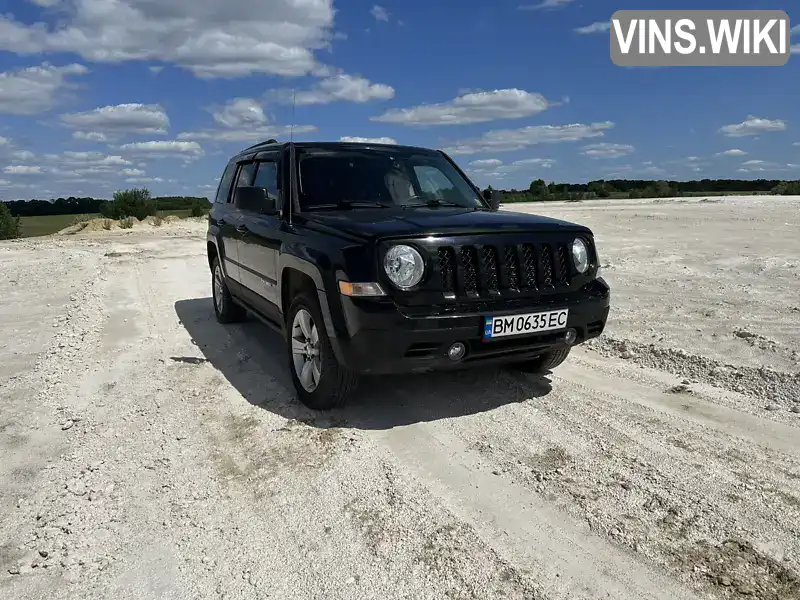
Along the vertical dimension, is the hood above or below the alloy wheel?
above

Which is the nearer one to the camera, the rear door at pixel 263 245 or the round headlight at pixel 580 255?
the round headlight at pixel 580 255

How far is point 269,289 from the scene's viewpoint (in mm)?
5203

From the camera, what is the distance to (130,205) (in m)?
35.7

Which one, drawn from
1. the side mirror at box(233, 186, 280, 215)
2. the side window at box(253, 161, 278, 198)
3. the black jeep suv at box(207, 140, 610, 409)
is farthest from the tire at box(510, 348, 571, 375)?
the side window at box(253, 161, 278, 198)

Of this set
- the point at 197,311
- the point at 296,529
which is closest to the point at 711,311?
the point at 296,529

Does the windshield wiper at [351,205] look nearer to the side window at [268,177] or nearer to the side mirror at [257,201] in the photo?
the side mirror at [257,201]

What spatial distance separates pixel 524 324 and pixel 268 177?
2805 millimetres

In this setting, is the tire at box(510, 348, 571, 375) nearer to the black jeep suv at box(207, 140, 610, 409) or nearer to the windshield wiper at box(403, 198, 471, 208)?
the black jeep suv at box(207, 140, 610, 409)

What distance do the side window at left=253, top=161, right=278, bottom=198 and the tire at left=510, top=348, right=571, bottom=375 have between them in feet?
8.07

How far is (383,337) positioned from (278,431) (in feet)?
3.26

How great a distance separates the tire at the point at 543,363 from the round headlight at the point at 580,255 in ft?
2.55

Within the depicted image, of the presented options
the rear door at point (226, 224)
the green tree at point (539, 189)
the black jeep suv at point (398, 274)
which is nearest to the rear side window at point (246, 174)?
the rear door at point (226, 224)

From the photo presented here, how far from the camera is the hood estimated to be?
384 centimetres

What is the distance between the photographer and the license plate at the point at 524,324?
3.83 m
